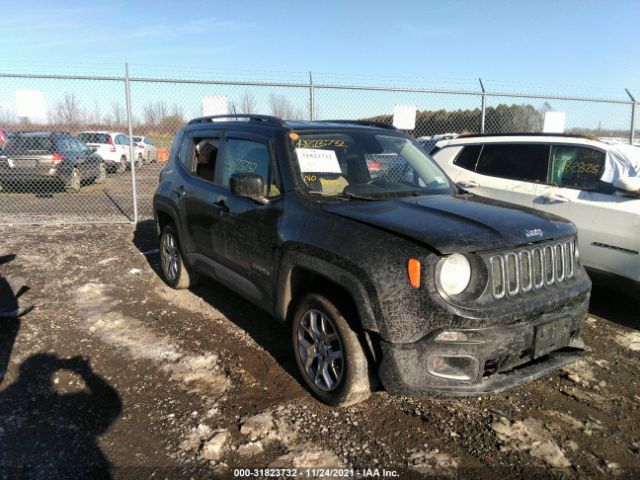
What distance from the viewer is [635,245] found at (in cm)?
441

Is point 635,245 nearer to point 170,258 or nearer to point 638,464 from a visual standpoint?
point 638,464

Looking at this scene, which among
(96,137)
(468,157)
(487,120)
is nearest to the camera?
(468,157)

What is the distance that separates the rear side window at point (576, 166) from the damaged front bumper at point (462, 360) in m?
2.87

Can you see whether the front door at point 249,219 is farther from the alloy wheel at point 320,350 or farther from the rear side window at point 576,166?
the rear side window at point 576,166

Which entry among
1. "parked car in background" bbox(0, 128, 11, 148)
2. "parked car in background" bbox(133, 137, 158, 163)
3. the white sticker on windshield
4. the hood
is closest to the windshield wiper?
the hood

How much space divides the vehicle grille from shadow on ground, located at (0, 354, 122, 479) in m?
2.40

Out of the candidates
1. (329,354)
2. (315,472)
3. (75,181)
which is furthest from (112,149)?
(315,472)

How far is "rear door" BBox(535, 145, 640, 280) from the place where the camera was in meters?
4.47

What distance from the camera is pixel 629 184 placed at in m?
4.43

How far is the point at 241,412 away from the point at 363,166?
6.63 feet

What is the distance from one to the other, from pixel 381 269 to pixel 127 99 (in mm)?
6967

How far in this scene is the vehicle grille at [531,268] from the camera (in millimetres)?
2758

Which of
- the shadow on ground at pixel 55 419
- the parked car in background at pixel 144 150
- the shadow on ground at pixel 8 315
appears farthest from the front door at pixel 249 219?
the parked car in background at pixel 144 150

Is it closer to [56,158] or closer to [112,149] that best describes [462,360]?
[56,158]
